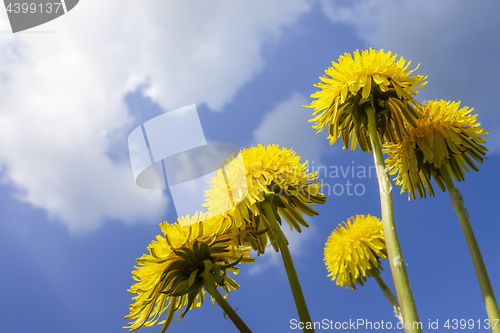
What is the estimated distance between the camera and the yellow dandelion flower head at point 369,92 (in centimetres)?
166

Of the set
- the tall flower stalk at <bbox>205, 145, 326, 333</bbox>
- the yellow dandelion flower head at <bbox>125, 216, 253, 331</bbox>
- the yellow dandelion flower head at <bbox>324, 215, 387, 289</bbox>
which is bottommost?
the yellow dandelion flower head at <bbox>125, 216, 253, 331</bbox>

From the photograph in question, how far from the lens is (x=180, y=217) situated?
141 cm

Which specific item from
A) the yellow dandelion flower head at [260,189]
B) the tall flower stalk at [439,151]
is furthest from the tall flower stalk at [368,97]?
the yellow dandelion flower head at [260,189]

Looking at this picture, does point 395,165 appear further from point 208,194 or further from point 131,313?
point 131,313

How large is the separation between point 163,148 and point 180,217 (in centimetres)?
49

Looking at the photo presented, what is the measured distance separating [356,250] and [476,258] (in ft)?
4.13

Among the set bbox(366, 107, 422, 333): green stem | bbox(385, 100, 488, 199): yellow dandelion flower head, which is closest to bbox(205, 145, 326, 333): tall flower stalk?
bbox(366, 107, 422, 333): green stem

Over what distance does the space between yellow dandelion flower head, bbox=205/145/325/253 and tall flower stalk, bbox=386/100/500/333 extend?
0.60m

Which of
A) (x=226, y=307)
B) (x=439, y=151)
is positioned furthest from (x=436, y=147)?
(x=226, y=307)

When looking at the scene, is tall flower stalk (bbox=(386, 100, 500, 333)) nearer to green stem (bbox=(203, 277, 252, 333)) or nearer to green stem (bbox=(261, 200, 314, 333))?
green stem (bbox=(261, 200, 314, 333))

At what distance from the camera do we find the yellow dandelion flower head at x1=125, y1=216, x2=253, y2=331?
1324mm

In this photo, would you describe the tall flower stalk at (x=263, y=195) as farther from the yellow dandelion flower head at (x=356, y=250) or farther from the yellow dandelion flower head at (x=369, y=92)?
the yellow dandelion flower head at (x=356, y=250)

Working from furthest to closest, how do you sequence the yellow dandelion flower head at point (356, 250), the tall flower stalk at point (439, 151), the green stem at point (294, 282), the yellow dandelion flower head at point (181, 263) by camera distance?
1. the yellow dandelion flower head at point (356, 250)
2. the tall flower stalk at point (439, 151)
3. the yellow dandelion flower head at point (181, 263)
4. the green stem at point (294, 282)

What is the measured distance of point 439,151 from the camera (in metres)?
1.89
